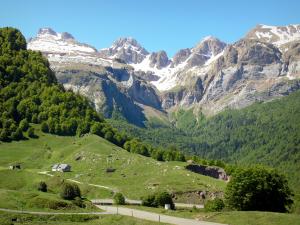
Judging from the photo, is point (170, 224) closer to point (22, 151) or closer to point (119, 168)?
point (119, 168)

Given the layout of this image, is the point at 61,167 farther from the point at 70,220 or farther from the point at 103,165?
the point at 70,220

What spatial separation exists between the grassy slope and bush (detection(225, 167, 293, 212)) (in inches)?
1526

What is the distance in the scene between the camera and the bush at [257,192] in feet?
345

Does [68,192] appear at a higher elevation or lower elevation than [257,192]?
higher

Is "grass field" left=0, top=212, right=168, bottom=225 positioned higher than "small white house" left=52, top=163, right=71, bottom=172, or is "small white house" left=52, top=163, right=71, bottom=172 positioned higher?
"small white house" left=52, top=163, right=71, bottom=172

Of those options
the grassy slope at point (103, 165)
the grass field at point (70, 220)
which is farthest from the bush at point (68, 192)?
the grassy slope at point (103, 165)

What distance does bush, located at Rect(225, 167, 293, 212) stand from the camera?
345ft

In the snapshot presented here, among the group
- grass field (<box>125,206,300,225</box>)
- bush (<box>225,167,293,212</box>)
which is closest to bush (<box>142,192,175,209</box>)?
bush (<box>225,167,293,212</box>)

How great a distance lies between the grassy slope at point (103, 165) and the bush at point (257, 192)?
127 feet

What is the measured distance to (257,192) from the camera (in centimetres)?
10538

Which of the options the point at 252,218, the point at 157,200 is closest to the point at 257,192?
the point at 157,200

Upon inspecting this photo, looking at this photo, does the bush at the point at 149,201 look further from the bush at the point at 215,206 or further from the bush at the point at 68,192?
the bush at the point at 68,192

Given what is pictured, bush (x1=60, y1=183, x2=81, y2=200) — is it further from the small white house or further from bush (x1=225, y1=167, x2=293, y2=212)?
the small white house

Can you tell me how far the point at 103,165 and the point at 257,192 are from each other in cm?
7650
